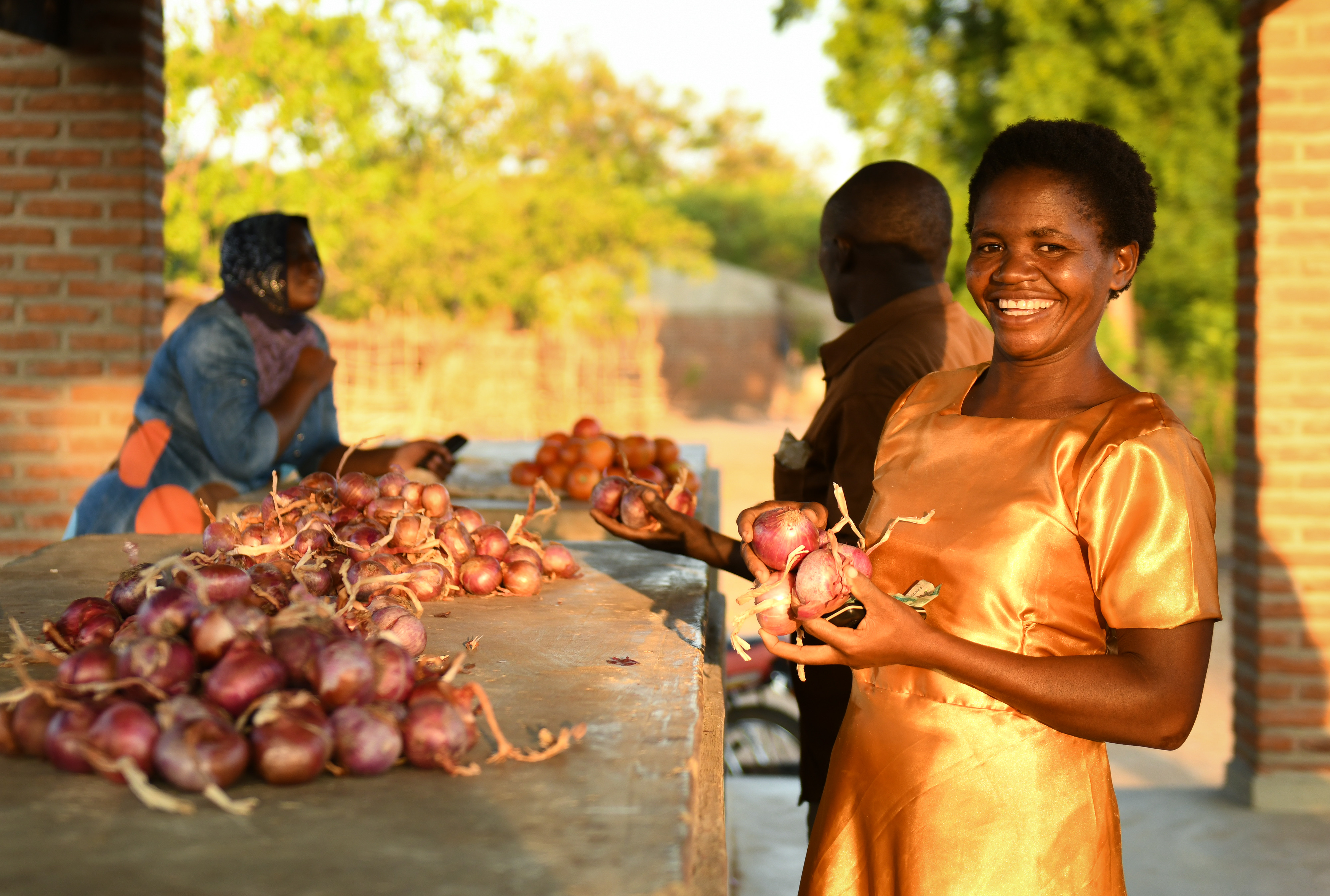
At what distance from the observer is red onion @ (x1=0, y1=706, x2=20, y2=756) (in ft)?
A: 4.37

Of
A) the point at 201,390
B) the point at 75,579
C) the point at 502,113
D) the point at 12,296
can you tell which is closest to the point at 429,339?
the point at 502,113

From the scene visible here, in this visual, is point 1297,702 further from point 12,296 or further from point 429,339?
point 429,339

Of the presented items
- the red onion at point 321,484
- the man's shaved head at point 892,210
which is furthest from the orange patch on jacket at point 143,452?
the man's shaved head at point 892,210

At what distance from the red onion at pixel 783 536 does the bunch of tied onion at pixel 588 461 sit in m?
1.77

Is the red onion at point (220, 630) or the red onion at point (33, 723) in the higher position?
the red onion at point (220, 630)

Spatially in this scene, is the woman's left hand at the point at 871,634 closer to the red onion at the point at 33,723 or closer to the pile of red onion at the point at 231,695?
the pile of red onion at the point at 231,695

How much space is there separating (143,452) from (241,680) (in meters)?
2.58

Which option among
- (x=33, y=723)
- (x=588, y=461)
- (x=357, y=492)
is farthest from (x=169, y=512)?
(x=33, y=723)

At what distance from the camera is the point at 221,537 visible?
2.02m

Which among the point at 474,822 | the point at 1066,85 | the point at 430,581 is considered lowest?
the point at 474,822

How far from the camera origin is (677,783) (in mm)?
1309

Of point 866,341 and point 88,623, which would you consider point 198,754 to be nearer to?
point 88,623

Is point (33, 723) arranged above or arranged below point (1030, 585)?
below

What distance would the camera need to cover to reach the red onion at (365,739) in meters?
1.28
